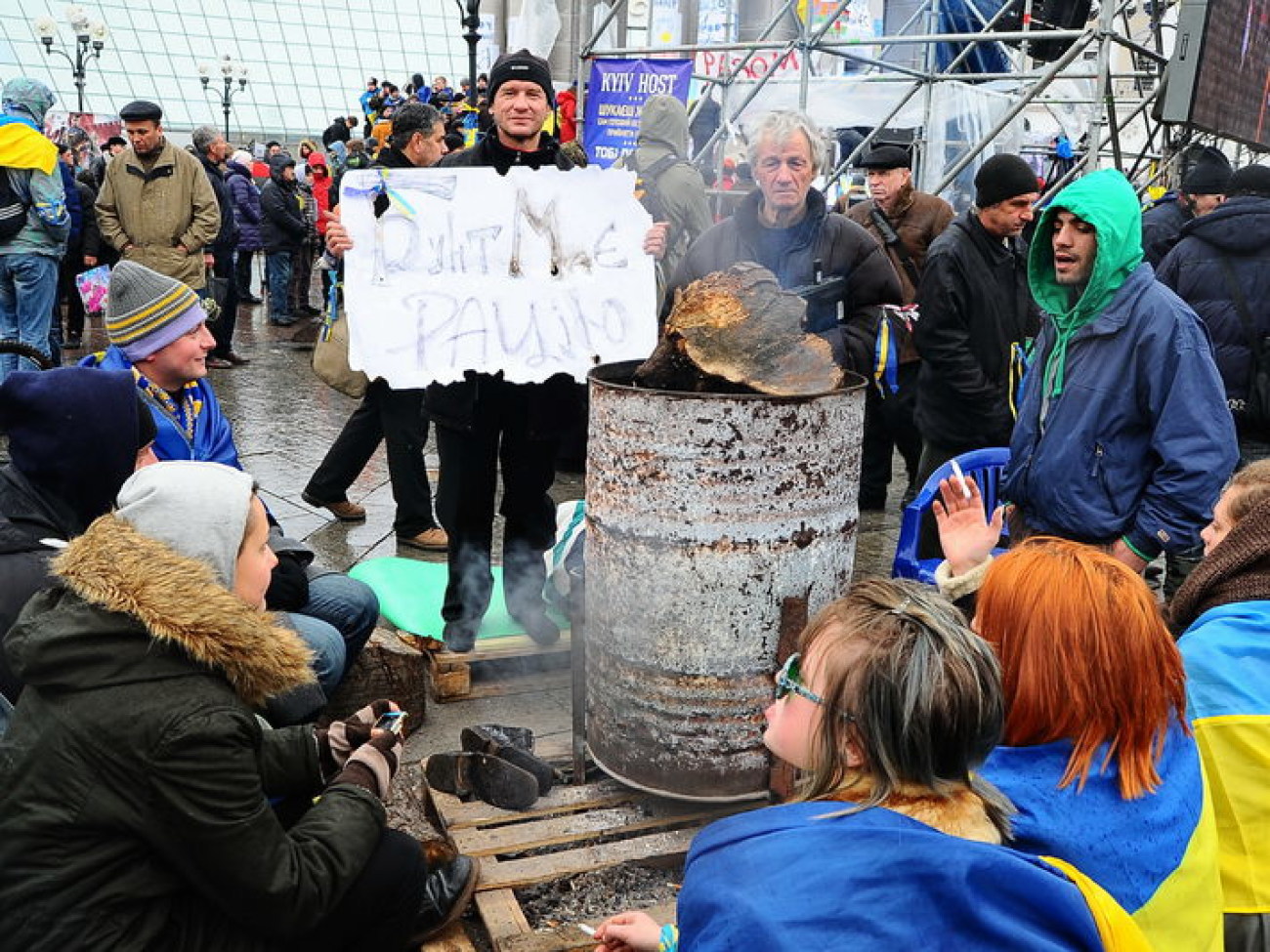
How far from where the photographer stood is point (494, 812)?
123 inches

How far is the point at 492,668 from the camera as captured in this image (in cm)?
409

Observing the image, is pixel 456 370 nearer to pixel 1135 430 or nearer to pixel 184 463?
pixel 184 463

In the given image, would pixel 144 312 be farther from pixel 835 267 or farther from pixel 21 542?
pixel 835 267

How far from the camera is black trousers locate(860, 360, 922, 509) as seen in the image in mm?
6355

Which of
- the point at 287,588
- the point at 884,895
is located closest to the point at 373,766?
the point at 287,588

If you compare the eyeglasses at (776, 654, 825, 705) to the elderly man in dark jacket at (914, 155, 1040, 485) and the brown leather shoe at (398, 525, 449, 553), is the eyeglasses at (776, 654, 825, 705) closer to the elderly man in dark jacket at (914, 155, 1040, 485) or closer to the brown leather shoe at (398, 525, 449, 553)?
the elderly man in dark jacket at (914, 155, 1040, 485)

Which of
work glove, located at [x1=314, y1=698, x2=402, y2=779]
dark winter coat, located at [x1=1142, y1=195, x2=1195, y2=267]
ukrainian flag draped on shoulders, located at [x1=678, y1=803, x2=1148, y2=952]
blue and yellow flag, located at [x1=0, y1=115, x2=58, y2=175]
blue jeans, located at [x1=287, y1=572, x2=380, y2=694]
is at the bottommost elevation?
blue jeans, located at [x1=287, y1=572, x2=380, y2=694]

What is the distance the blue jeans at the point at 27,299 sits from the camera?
770 centimetres

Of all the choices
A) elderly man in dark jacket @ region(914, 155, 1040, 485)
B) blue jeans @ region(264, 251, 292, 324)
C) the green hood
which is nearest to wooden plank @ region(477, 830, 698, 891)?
the green hood

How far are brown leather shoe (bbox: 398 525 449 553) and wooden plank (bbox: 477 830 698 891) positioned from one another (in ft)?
8.55

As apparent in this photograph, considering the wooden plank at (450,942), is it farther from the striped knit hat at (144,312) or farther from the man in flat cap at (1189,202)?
the man in flat cap at (1189,202)

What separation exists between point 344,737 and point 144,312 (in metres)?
1.66

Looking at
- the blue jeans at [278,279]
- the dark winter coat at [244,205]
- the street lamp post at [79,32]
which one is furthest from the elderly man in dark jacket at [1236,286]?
the street lamp post at [79,32]

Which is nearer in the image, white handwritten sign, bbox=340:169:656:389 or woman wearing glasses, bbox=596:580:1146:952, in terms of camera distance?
woman wearing glasses, bbox=596:580:1146:952
